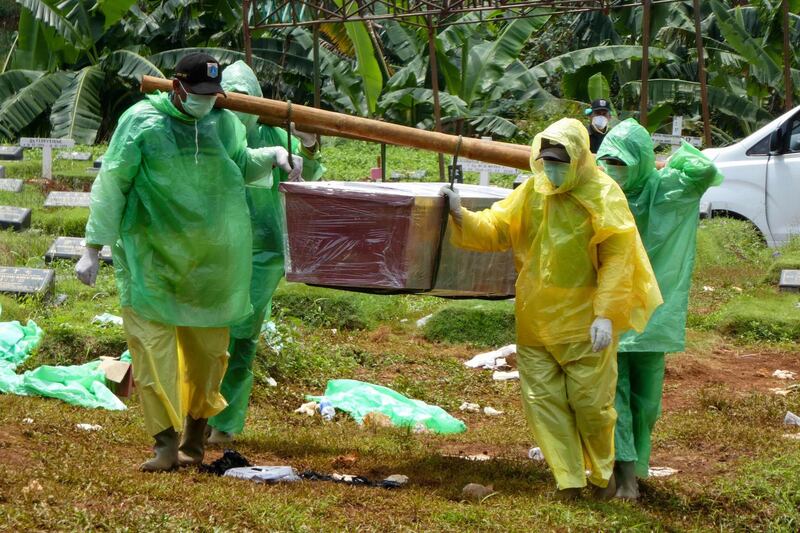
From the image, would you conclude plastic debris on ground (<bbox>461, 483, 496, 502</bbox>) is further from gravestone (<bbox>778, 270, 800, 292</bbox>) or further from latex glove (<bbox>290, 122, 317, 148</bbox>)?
gravestone (<bbox>778, 270, 800, 292</bbox>)

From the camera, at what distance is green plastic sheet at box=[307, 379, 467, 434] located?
23.1 feet

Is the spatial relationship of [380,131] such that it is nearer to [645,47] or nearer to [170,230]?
[170,230]

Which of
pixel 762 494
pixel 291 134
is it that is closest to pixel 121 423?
pixel 291 134

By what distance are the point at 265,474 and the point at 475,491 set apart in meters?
0.93

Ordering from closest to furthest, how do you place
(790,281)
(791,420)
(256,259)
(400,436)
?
(256,259), (400,436), (791,420), (790,281)

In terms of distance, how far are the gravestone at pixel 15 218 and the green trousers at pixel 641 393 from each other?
8.20 m

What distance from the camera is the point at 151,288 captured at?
509 centimetres

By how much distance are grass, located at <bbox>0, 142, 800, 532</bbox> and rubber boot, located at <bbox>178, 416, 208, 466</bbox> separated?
0.81 ft

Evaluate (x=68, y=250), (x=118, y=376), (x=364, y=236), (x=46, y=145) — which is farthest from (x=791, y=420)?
(x=46, y=145)

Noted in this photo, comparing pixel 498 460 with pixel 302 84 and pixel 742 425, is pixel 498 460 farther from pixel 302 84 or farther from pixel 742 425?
pixel 302 84

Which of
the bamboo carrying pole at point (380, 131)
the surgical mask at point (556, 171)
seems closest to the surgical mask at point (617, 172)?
the bamboo carrying pole at point (380, 131)

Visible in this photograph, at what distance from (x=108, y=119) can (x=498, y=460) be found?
54.7 feet

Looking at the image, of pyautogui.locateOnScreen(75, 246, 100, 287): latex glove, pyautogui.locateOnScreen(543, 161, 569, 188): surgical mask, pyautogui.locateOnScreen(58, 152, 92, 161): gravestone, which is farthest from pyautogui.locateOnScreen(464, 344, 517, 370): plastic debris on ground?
pyautogui.locateOnScreen(58, 152, 92, 161): gravestone

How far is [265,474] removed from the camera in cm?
508
